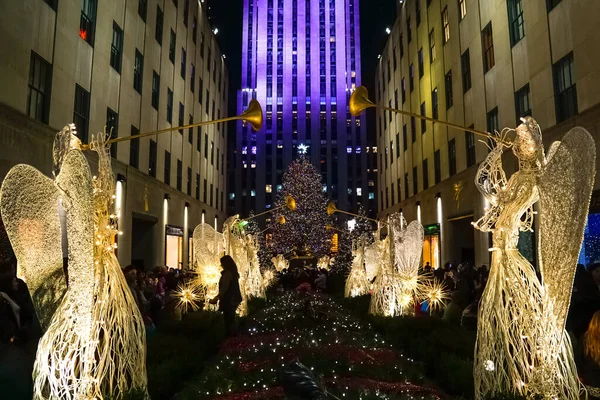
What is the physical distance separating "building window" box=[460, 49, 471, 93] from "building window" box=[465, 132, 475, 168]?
2285 millimetres

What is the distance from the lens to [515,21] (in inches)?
696

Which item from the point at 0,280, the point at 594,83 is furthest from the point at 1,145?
the point at 594,83

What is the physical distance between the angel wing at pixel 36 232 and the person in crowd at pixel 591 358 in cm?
513

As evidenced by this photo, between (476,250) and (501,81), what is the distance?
7.29m

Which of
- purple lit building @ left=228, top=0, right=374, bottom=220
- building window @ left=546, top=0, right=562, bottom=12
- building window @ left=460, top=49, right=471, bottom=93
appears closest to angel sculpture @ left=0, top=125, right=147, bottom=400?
building window @ left=546, top=0, right=562, bottom=12

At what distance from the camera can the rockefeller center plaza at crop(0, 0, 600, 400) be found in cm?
439

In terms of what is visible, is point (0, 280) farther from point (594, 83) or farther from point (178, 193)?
point (178, 193)

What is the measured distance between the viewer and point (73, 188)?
439 centimetres

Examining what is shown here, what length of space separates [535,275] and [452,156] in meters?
21.3

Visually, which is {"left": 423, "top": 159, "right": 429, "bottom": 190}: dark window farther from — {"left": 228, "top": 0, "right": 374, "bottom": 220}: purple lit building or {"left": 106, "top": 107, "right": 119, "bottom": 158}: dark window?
{"left": 228, "top": 0, "right": 374, "bottom": 220}: purple lit building

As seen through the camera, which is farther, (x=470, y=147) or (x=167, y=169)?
(x=167, y=169)

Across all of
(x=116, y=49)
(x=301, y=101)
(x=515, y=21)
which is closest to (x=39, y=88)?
(x=116, y=49)

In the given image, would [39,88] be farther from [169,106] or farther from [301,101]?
[301,101]

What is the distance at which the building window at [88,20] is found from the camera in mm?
16844
